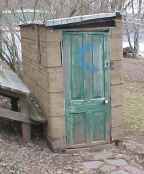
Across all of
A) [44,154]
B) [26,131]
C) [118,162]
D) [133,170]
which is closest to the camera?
[133,170]

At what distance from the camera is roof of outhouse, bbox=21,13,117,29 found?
18.0 feet

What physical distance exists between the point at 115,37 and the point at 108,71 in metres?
0.63

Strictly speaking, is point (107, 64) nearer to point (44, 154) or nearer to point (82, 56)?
point (82, 56)

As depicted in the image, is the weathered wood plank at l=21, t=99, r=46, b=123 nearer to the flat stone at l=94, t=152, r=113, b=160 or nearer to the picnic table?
the picnic table

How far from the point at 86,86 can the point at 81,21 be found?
1.16 m

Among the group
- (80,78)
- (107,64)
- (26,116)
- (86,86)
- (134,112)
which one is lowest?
(134,112)

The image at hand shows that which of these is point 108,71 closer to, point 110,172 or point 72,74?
point 72,74

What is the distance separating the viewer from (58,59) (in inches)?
225

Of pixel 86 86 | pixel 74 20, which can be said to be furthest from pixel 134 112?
pixel 74 20

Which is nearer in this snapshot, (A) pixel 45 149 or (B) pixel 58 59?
(B) pixel 58 59

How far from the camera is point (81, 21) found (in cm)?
569

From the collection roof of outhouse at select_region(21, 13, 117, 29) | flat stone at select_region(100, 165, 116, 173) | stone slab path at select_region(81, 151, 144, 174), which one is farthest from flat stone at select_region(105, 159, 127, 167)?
roof of outhouse at select_region(21, 13, 117, 29)

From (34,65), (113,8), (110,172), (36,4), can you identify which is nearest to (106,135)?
(110,172)

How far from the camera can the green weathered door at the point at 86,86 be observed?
5.80 m
